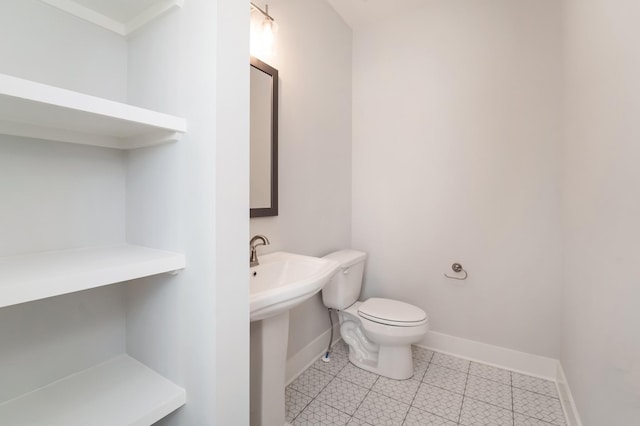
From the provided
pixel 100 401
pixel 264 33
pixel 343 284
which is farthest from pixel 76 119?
pixel 343 284

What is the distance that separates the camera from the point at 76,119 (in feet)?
2.24

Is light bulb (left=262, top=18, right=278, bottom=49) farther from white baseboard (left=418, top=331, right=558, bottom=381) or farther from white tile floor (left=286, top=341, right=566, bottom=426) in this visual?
white baseboard (left=418, top=331, right=558, bottom=381)

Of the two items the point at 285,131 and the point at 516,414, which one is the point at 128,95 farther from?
the point at 516,414

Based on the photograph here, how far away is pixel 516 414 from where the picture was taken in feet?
4.91

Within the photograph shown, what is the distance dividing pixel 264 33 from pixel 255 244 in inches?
44.0

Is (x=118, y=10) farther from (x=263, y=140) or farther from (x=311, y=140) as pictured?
(x=311, y=140)

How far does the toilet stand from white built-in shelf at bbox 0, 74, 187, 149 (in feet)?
3.86

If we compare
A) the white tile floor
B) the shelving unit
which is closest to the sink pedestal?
the white tile floor

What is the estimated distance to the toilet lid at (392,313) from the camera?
1696 mm

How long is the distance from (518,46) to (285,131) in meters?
1.63

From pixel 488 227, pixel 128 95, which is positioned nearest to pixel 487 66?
pixel 488 227

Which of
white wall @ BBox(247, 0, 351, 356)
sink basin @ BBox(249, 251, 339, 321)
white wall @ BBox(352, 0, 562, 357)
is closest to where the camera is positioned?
sink basin @ BBox(249, 251, 339, 321)

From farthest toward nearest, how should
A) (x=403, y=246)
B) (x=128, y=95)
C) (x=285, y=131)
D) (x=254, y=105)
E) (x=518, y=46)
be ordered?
(x=403, y=246) → (x=518, y=46) → (x=285, y=131) → (x=254, y=105) → (x=128, y=95)

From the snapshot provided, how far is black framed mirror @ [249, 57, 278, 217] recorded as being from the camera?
147 centimetres
